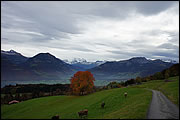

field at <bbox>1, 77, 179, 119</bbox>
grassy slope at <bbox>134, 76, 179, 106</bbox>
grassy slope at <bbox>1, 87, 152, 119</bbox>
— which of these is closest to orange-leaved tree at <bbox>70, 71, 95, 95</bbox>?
field at <bbox>1, 77, 179, 119</bbox>

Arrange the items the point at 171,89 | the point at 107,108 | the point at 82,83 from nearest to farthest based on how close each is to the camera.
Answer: the point at 107,108, the point at 171,89, the point at 82,83

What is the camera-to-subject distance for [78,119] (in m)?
34.0

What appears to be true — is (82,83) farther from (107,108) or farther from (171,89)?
(107,108)

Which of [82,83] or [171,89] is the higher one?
[171,89]

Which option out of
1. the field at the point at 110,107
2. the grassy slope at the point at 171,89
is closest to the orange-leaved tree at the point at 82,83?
the field at the point at 110,107

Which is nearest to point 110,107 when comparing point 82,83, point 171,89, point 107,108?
point 107,108

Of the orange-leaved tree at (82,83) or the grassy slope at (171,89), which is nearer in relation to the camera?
the grassy slope at (171,89)

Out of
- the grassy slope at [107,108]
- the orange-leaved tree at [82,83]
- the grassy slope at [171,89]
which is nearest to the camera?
the grassy slope at [107,108]

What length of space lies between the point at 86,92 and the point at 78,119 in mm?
64262

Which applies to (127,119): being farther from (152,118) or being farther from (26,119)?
(26,119)

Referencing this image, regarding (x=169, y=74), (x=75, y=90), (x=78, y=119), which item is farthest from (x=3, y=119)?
(x=169, y=74)

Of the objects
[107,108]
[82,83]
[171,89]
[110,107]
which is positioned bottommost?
[82,83]

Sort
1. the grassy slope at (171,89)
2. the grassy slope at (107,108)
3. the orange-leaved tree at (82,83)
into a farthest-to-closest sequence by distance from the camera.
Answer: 1. the orange-leaved tree at (82,83)
2. the grassy slope at (171,89)
3. the grassy slope at (107,108)

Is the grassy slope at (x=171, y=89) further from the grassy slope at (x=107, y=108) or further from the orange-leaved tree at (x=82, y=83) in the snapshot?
the orange-leaved tree at (x=82, y=83)
